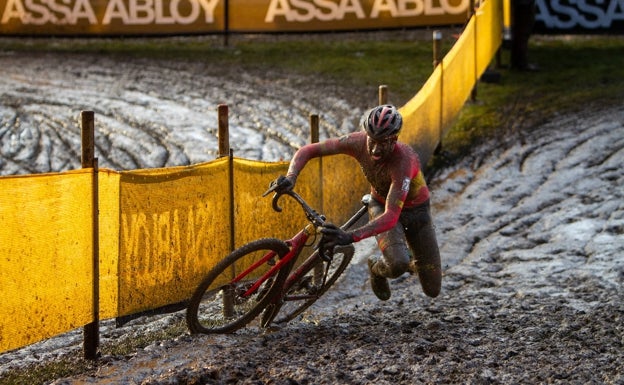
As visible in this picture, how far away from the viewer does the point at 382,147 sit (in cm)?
805

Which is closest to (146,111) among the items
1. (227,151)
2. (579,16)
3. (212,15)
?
(212,15)

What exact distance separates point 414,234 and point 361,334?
3.26 ft

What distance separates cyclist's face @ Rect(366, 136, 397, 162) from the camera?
8.02m

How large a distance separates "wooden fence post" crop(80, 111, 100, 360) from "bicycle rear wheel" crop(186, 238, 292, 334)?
684 millimetres

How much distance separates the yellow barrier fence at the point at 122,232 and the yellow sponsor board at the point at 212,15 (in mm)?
10981

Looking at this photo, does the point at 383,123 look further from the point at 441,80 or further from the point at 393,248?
the point at 441,80

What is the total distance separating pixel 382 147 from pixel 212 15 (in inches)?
553

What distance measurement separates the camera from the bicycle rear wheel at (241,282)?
305 inches

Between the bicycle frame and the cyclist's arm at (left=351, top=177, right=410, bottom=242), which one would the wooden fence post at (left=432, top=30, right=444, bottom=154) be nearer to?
the cyclist's arm at (left=351, top=177, right=410, bottom=242)

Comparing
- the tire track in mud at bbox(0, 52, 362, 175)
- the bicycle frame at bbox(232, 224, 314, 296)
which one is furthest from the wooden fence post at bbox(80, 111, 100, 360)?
the tire track in mud at bbox(0, 52, 362, 175)

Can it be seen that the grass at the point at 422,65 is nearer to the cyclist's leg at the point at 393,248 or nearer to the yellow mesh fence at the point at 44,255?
the cyclist's leg at the point at 393,248

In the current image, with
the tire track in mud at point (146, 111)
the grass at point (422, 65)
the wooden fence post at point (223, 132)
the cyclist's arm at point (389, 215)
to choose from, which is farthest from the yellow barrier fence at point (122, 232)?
the grass at point (422, 65)

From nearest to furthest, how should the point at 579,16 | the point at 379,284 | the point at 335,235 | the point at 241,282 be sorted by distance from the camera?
the point at 335,235, the point at 241,282, the point at 379,284, the point at 579,16

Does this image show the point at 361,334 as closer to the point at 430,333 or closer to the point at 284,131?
the point at 430,333
